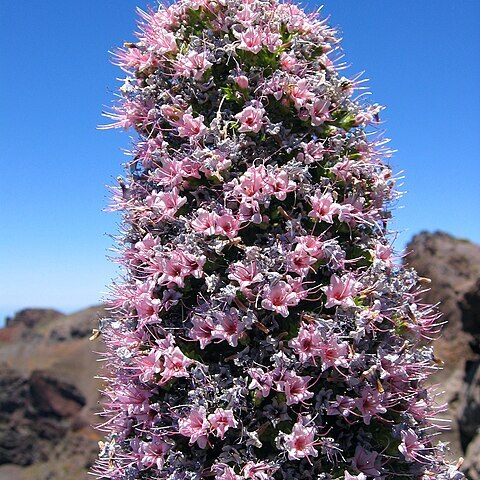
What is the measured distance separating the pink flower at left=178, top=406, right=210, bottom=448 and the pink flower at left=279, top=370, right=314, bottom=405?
508 millimetres

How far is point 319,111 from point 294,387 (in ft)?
6.45

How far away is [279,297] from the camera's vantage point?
3816mm

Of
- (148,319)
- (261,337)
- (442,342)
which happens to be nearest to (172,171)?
(148,319)

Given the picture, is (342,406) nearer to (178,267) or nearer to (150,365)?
(150,365)

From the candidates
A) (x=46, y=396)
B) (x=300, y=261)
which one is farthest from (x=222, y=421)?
(x=46, y=396)

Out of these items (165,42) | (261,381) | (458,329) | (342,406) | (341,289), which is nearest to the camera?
(261,381)

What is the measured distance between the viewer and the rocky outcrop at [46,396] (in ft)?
113

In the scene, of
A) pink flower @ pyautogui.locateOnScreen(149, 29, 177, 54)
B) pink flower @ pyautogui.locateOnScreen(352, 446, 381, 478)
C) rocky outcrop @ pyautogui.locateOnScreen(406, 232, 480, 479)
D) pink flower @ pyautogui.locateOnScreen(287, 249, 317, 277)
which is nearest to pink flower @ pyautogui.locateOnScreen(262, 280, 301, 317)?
pink flower @ pyautogui.locateOnScreen(287, 249, 317, 277)

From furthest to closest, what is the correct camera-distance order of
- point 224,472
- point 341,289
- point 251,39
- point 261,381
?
1. point 251,39
2. point 341,289
3. point 261,381
4. point 224,472

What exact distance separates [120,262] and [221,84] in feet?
5.01

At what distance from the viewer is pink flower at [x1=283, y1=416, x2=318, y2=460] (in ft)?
11.8

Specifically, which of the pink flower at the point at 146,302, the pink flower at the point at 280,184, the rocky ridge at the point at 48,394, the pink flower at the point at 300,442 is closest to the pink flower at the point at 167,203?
the pink flower at the point at 146,302

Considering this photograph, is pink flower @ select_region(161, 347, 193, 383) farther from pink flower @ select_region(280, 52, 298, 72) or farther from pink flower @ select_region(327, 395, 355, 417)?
pink flower @ select_region(280, 52, 298, 72)

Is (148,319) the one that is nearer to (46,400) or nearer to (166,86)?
(166,86)
